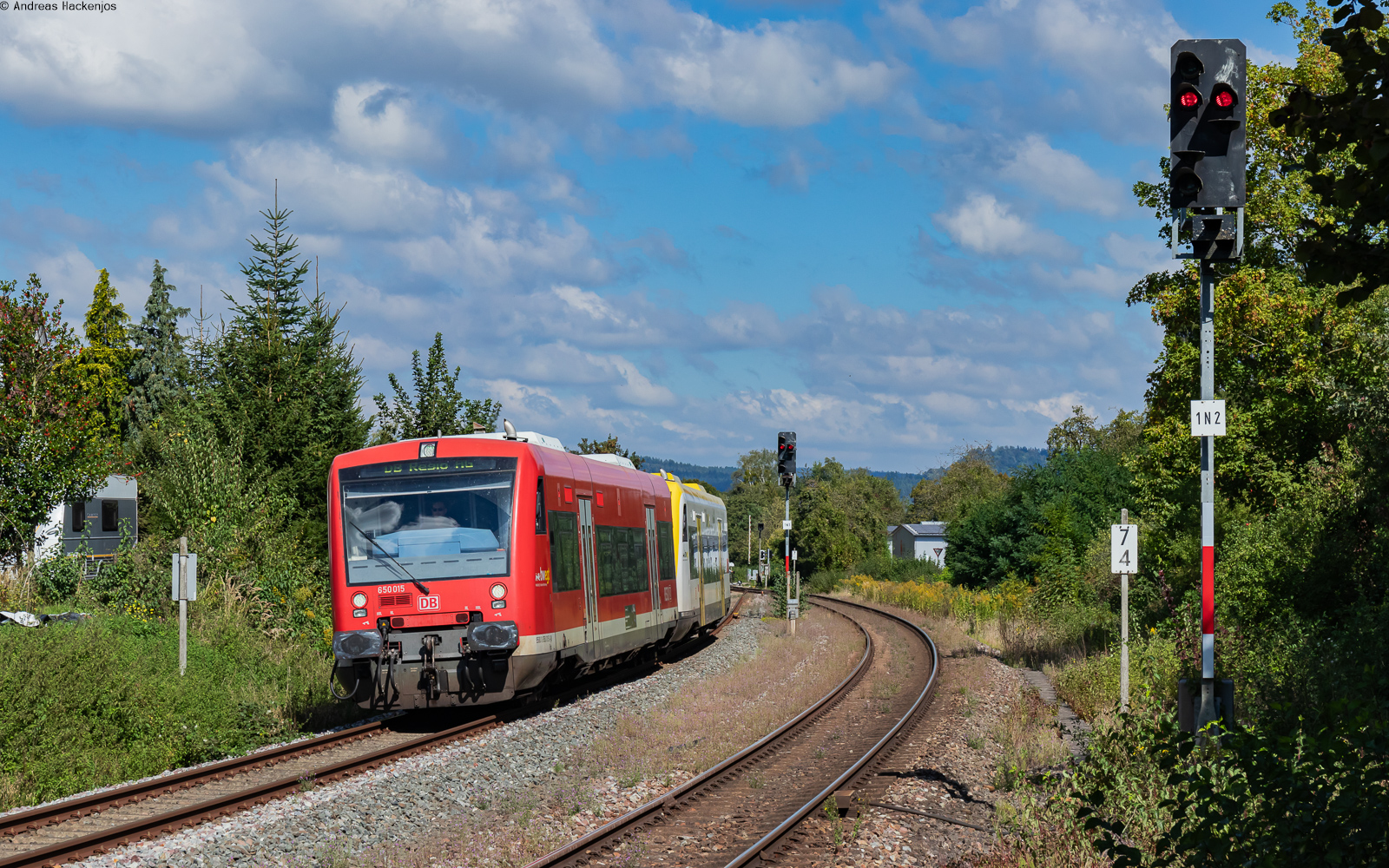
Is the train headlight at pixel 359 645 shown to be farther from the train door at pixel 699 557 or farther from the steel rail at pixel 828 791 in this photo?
the train door at pixel 699 557

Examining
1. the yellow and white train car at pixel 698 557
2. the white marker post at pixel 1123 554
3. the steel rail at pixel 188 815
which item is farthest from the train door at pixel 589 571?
the white marker post at pixel 1123 554

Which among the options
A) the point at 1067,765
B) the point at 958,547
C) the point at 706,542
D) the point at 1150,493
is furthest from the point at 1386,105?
the point at 958,547

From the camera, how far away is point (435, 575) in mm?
13789

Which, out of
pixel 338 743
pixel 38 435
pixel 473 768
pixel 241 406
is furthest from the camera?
pixel 241 406

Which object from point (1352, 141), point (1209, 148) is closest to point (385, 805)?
point (1209, 148)

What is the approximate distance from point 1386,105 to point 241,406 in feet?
79.4

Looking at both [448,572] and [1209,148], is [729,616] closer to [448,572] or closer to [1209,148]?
[448,572]

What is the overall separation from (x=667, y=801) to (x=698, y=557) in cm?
1501

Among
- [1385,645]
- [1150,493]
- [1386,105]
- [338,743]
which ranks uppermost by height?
[1386,105]

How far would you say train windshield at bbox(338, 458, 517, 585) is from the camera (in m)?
13.8

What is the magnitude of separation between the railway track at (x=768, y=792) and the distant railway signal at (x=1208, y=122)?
5648 mm

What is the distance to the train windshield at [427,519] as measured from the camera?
45.4 feet

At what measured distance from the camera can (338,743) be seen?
1318cm

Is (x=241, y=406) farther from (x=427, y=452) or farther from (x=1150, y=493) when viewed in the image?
(x=1150, y=493)
